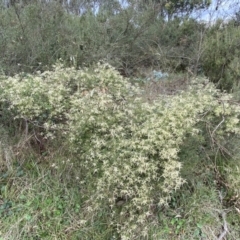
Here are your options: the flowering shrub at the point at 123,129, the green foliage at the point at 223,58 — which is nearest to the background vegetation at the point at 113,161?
the flowering shrub at the point at 123,129

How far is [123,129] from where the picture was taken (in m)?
1.99

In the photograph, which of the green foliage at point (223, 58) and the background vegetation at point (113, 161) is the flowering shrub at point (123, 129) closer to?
the background vegetation at point (113, 161)

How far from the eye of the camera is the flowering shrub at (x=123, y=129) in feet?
5.95

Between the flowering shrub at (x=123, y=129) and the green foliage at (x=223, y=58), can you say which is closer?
the flowering shrub at (x=123, y=129)

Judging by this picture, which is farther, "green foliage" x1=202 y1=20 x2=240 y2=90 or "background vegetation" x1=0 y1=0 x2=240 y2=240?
"green foliage" x1=202 y1=20 x2=240 y2=90

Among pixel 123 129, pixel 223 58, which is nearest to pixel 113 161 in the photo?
pixel 123 129

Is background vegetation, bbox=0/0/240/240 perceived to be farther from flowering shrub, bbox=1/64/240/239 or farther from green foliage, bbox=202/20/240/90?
green foliage, bbox=202/20/240/90

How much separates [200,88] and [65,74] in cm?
129

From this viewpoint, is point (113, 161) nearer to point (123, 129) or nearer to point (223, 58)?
point (123, 129)

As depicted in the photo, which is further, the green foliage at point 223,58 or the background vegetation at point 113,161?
the green foliage at point 223,58

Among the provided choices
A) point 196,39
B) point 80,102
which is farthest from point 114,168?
point 196,39

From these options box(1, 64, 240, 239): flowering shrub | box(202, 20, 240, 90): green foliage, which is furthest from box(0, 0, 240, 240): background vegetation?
box(202, 20, 240, 90): green foliage

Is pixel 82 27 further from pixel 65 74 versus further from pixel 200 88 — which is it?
pixel 200 88

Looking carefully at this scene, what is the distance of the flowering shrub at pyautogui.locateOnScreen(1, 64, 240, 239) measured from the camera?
1814 millimetres
